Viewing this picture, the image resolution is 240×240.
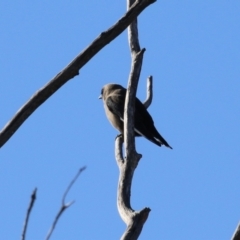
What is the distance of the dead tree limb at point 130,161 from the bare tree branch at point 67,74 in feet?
2.49

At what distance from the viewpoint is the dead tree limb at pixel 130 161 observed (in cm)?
209

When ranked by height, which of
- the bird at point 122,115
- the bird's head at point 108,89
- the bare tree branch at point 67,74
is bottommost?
the bare tree branch at point 67,74

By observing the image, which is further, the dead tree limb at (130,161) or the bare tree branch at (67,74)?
the dead tree limb at (130,161)

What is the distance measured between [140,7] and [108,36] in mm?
134

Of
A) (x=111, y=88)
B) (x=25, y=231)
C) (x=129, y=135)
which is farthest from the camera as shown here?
(x=111, y=88)

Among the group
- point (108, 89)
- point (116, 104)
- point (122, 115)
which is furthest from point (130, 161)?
point (108, 89)

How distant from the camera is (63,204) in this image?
132 cm

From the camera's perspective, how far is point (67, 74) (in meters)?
1.32

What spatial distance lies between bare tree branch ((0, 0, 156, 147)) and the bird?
5493 mm

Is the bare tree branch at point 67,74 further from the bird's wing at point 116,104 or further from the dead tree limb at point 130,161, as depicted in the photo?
the bird's wing at point 116,104

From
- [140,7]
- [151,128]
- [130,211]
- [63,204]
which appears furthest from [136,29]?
[151,128]

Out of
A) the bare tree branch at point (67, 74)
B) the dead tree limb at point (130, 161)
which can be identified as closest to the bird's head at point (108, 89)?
the dead tree limb at point (130, 161)

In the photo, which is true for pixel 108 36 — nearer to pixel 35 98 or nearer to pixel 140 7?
pixel 140 7

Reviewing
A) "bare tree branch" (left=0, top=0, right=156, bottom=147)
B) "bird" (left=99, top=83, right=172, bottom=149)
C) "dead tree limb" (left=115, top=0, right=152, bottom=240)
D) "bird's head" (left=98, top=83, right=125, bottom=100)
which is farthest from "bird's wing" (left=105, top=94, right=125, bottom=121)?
"bare tree branch" (left=0, top=0, right=156, bottom=147)
